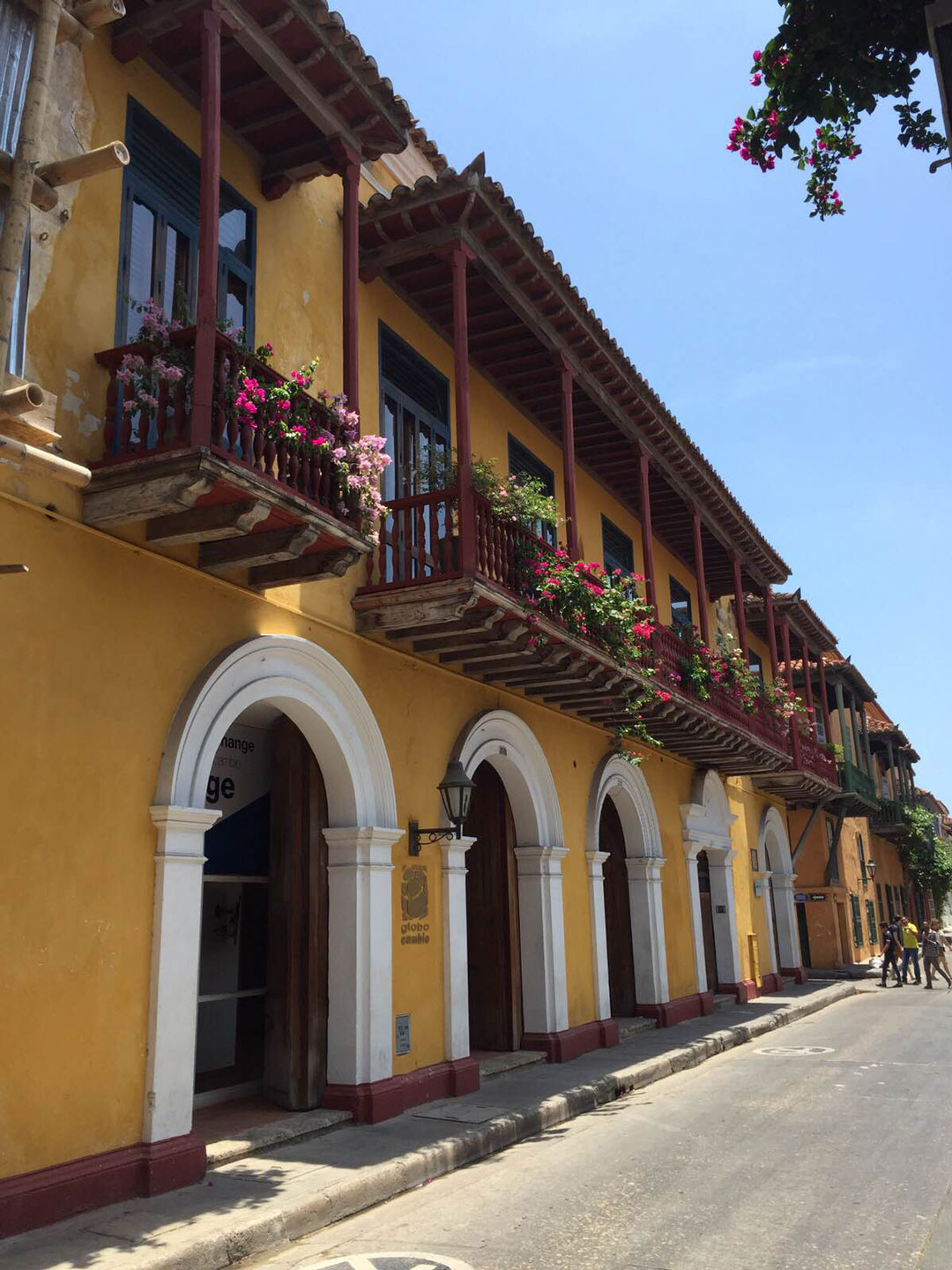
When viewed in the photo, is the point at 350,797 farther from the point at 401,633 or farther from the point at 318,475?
the point at 318,475

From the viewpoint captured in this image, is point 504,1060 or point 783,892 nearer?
point 504,1060

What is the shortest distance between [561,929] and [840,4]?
9.99m

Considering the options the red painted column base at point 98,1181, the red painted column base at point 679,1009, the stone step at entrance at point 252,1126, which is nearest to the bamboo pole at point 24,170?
the red painted column base at point 98,1181

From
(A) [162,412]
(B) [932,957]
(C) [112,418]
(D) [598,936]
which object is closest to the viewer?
(A) [162,412]

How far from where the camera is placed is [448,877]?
9.68 meters

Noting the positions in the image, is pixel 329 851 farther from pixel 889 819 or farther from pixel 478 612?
pixel 889 819

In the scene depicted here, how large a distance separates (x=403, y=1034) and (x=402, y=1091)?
0.46 meters

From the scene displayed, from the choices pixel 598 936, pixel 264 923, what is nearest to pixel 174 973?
pixel 264 923

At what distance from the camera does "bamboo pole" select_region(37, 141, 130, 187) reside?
4.93 meters

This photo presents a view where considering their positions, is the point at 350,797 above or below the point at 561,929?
above

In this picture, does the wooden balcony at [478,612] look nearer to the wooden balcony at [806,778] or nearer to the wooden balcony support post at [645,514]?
the wooden balcony support post at [645,514]

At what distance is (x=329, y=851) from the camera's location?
28.3 feet

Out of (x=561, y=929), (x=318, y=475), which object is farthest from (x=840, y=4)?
(x=561, y=929)

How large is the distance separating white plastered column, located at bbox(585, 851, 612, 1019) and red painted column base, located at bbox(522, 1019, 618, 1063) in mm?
181
